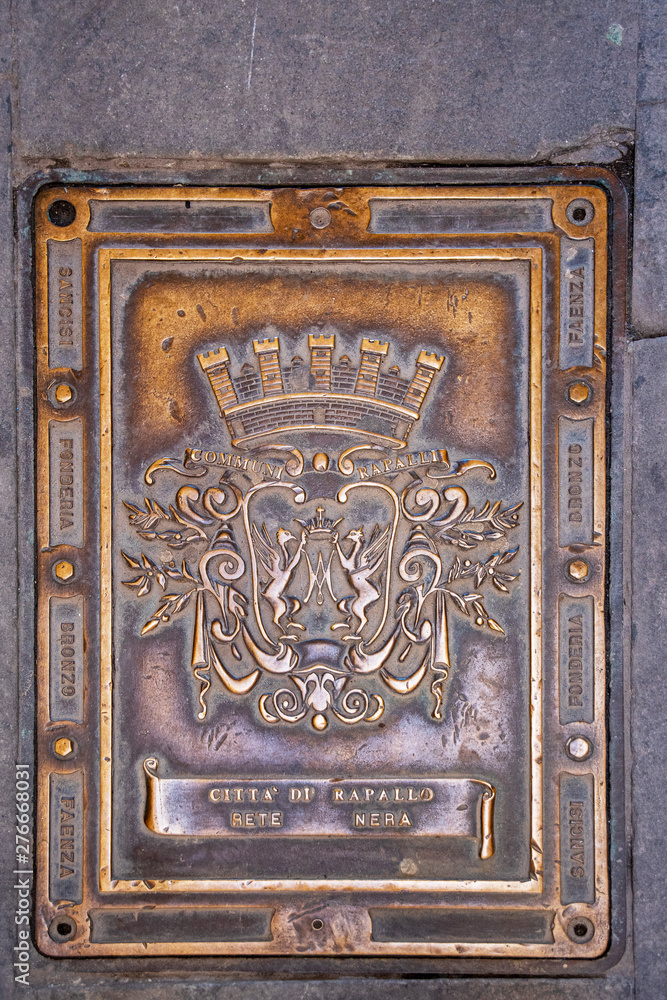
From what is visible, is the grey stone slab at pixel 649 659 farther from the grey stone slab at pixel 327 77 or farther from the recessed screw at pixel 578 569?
the grey stone slab at pixel 327 77

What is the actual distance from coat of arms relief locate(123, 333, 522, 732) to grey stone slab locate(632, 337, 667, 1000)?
33 cm

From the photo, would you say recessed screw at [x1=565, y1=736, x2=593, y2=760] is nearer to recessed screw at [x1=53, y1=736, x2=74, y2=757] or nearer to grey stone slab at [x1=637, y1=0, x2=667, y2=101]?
recessed screw at [x1=53, y1=736, x2=74, y2=757]

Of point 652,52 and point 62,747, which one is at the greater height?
point 652,52

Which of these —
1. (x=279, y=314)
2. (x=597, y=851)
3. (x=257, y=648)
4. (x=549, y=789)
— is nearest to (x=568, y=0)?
(x=279, y=314)

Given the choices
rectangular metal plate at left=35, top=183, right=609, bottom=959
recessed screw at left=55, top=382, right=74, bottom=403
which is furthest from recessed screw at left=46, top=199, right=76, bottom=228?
recessed screw at left=55, top=382, right=74, bottom=403

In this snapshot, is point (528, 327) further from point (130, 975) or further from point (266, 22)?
point (130, 975)

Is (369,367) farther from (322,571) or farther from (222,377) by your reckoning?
(322,571)

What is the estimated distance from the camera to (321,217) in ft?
6.24

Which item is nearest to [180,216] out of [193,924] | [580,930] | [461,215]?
[461,215]

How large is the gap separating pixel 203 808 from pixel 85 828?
1.04ft

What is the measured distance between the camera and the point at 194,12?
1.85 m

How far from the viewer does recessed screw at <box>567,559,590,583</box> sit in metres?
1.89

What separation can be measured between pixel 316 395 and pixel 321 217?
18.3 inches

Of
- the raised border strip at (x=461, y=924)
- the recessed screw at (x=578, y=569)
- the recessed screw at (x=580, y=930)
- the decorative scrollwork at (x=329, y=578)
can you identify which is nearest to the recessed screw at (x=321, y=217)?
the decorative scrollwork at (x=329, y=578)
